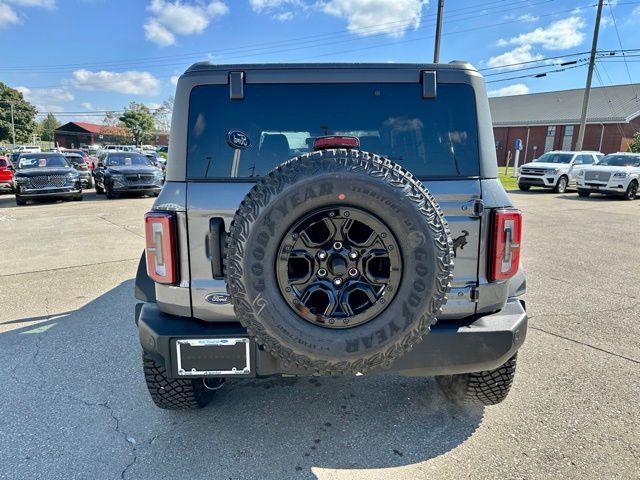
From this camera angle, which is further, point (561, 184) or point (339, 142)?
point (561, 184)

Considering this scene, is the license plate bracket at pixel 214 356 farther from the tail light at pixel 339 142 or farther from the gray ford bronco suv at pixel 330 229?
the tail light at pixel 339 142

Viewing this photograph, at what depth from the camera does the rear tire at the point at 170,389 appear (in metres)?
2.51

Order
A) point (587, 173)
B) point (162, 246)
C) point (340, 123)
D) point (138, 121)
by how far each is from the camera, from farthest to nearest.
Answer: point (138, 121) → point (587, 173) → point (340, 123) → point (162, 246)

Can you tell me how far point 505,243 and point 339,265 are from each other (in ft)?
3.13

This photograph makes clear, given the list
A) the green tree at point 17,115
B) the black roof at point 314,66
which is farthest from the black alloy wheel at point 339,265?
the green tree at point 17,115

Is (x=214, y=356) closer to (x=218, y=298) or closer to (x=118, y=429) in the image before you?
(x=218, y=298)

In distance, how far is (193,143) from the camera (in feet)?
7.30

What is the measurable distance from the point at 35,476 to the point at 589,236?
980 cm

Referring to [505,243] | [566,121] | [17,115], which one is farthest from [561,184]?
[17,115]

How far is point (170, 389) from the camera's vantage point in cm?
256

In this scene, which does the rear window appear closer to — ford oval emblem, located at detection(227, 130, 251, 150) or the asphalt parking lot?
ford oval emblem, located at detection(227, 130, 251, 150)

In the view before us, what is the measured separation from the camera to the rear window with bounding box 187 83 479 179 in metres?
2.23

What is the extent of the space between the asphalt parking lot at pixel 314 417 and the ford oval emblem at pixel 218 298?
88cm

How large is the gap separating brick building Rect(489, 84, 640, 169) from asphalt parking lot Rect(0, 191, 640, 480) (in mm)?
42584
